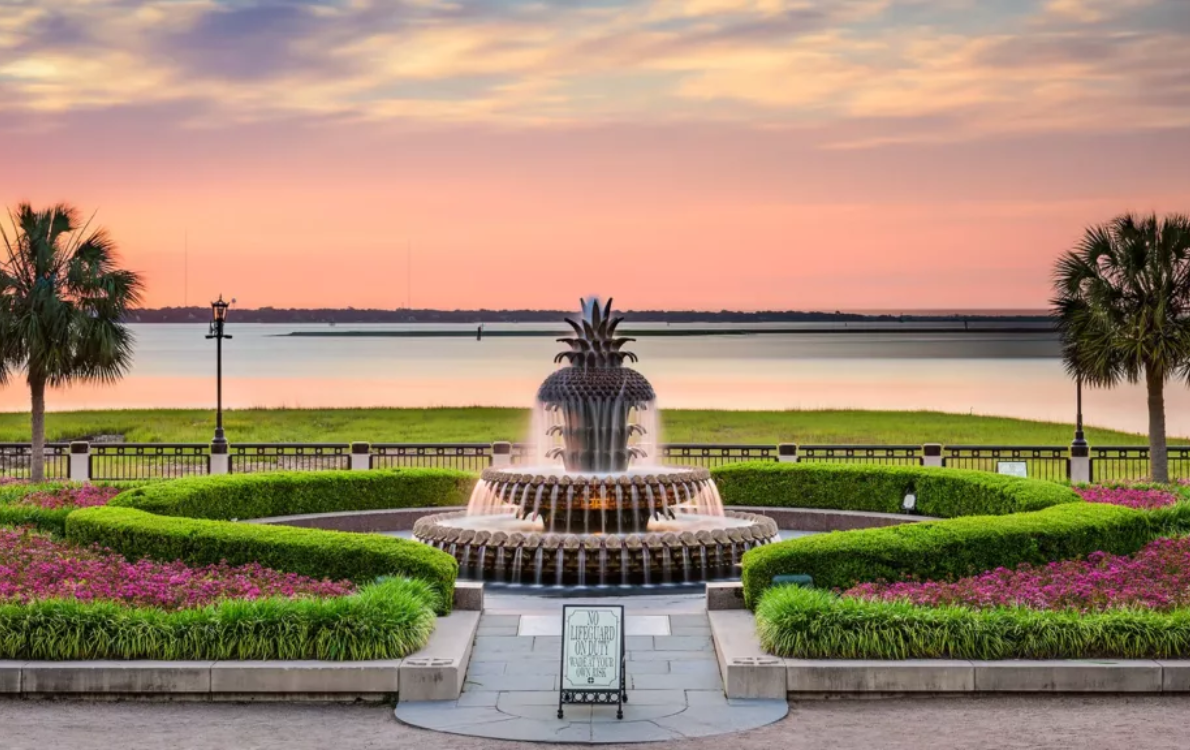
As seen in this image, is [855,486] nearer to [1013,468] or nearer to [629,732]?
[1013,468]

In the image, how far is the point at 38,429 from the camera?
30.9m

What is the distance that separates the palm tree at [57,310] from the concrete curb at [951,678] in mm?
21842

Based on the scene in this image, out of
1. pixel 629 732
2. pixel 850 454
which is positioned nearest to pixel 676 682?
pixel 629 732

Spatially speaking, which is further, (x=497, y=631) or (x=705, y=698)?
(x=497, y=631)

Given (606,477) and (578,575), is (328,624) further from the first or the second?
(606,477)

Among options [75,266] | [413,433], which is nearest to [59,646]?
[75,266]

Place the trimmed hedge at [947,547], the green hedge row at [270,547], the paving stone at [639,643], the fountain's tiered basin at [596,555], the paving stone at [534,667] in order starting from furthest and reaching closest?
the fountain's tiered basin at [596,555] → the trimmed hedge at [947,547] → the green hedge row at [270,547] → the paving stone at [639,643] → the paving stone at [534,667]

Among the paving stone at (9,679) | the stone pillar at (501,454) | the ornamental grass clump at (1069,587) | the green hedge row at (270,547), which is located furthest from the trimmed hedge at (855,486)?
the paving stone at (9,679)

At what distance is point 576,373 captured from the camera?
2159 centimetres

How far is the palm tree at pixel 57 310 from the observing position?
30.8 m

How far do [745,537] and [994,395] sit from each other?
253 ft

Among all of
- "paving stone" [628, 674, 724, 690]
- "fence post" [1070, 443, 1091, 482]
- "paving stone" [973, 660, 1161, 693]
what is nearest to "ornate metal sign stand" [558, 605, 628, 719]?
"paving stone" [628, 674, 724, 690]

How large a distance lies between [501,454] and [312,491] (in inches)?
229

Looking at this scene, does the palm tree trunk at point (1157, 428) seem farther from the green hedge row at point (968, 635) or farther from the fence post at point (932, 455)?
the green hedge row at point (968, 635)
